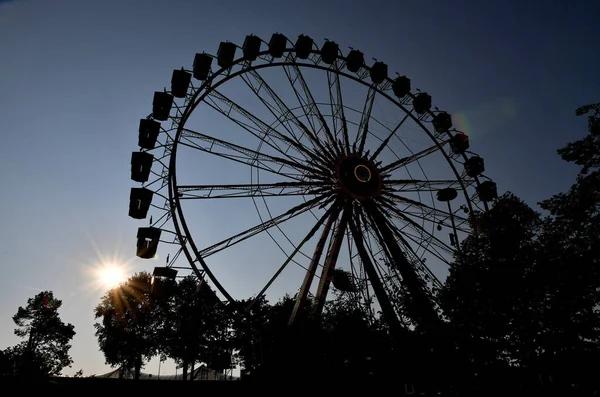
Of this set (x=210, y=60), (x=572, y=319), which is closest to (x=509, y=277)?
(x=572, y=319)

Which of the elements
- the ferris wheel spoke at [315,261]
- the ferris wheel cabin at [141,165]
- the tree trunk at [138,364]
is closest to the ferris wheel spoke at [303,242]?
the ferris wheel spoke at [315,261]

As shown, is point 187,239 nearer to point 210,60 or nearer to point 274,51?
point 210,60

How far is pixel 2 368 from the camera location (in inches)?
1159

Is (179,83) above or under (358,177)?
above

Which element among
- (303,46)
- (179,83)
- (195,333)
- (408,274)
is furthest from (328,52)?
(195,333)

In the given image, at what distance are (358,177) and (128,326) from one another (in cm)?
2906

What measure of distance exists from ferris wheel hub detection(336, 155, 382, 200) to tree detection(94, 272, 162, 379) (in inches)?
963

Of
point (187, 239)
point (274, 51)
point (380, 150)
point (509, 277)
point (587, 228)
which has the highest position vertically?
point (274, 51)

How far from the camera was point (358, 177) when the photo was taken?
17047 millimetres

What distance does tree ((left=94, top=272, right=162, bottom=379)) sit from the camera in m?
32.5

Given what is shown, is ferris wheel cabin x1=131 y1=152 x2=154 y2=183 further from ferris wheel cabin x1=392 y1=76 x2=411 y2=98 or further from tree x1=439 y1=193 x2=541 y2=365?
ferris wheel cabin x1=392 y1=76 x2=411 y2=98

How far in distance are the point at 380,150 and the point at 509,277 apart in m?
8.91

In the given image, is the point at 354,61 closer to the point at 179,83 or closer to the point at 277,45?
the point at 277,45

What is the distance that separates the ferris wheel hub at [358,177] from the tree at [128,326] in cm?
2446
